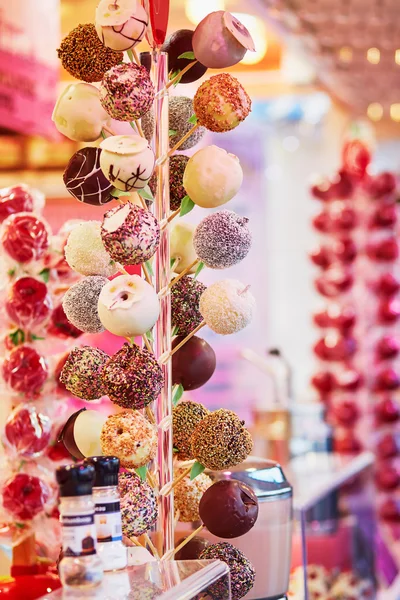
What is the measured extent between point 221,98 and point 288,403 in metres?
1.83

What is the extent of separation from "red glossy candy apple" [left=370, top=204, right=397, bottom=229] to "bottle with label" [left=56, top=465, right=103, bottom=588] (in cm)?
288

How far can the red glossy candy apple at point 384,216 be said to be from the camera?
353 centimetres

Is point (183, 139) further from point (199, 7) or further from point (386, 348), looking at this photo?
point (199, 7)

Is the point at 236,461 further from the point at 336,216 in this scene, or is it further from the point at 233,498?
the point at 336,216

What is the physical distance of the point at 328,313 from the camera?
3529mm

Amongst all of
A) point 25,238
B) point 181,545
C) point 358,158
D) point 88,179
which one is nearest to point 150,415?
point 181,545

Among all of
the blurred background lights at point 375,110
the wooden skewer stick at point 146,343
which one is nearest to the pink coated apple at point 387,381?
the blurred background lights at point 375,110

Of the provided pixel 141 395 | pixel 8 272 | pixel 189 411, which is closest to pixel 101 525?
pixel 141 395

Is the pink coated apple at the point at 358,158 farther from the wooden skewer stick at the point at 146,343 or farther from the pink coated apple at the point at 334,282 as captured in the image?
the wooden skewer stick at the point at 146,343

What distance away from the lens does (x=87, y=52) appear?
1.07 metres

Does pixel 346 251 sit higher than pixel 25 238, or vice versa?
pixel 346 251

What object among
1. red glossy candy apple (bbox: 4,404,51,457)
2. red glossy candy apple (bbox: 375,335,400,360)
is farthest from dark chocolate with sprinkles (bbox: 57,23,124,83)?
red glossy candy apple (bbox: 375,335,400,360)

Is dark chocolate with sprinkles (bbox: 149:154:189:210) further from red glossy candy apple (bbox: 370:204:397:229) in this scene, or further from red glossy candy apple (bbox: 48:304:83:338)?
red glossy candy apple (bbox: 370:204:397:229)

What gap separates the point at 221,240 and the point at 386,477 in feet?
8.87
